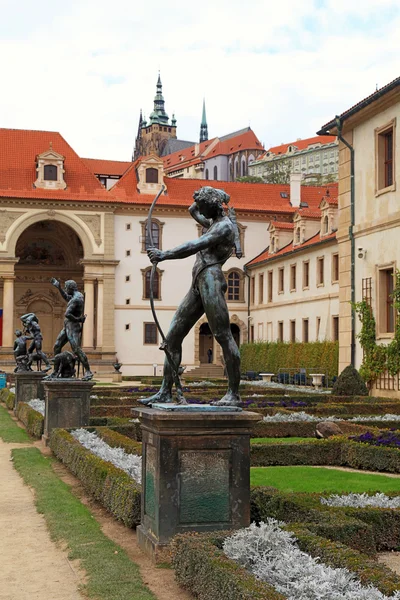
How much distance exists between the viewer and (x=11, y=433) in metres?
17.1

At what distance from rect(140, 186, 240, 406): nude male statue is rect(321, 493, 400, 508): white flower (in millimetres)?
1342

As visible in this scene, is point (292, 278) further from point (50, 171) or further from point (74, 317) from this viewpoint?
point (74, 317)

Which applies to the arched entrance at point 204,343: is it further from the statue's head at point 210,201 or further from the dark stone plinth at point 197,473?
the dark stone plinth at point 197,473

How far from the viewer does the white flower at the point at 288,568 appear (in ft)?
15.0

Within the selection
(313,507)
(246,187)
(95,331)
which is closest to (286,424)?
(313,507)

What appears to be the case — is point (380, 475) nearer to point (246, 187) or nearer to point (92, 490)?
point (92, 490)

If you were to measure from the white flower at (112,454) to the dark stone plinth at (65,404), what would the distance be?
69.0 inches

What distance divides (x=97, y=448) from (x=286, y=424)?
5444 mm

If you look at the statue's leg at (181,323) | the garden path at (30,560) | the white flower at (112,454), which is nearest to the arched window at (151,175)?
the white flower at (112,454)

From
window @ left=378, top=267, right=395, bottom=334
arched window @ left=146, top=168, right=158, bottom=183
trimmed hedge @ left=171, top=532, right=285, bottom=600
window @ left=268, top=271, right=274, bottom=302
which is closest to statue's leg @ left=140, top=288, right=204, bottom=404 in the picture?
trimmed hedge @ left=171, top=532, right=285, bottom=600

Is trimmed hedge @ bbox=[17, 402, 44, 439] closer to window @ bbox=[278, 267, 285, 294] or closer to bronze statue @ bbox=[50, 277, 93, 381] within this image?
bronze statue @ bbox=[50, 277, 93, 381]

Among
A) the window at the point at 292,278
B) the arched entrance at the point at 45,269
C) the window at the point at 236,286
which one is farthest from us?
the arched entrance at the point at 45,269

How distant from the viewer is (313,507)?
675 centimetres

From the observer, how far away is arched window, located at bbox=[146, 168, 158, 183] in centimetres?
5369
